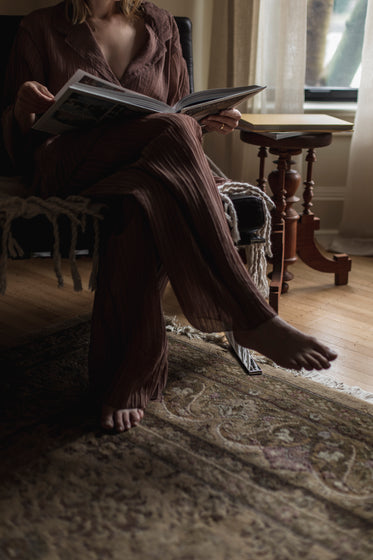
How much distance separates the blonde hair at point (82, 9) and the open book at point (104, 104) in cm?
38

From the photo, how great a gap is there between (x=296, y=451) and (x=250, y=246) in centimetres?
55

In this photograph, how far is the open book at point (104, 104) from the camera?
44.9 inches

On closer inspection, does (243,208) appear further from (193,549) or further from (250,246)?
(193,549)

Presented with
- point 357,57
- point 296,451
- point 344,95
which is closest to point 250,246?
point 296,451

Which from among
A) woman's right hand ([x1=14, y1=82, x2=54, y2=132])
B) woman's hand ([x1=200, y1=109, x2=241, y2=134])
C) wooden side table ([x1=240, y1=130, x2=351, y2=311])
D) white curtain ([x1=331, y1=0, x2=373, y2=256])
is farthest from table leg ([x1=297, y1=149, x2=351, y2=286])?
woman's right hand ([x1=14, y1=82, x2=54, y2=132])

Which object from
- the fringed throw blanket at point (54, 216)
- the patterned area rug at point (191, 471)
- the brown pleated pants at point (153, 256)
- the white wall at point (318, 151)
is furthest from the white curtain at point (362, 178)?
the fringed throw blanket at point (54, 216)

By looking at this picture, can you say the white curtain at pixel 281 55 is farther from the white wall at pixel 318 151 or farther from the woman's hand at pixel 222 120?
the woman's hand at pixel 222 120

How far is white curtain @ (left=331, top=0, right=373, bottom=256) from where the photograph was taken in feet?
7.53

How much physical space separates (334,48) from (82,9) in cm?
149

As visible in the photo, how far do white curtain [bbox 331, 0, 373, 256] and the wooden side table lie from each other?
0.40 m

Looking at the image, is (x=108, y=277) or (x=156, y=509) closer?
(x=156, y=509)

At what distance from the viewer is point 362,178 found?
2.41 metres

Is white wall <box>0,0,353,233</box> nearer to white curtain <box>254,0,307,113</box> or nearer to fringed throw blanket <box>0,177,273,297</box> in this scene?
white curtain <box>254,0,307,113</box>

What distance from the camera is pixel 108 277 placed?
1.22 meters
